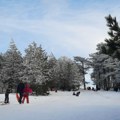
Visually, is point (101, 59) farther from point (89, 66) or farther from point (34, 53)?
point (34, 53)

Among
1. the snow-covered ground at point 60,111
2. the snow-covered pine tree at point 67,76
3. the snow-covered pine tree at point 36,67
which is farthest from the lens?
the snow-covered pine tree at point 67,76

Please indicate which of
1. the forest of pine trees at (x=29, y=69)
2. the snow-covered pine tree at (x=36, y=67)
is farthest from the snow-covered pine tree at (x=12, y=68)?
the snow-covered pine tree at (x=36, y=67)

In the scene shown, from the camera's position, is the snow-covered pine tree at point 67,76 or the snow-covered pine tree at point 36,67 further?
the snow-covered pine tree at point 67,76

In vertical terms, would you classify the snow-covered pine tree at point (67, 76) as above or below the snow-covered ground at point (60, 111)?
above

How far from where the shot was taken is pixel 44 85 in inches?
2466

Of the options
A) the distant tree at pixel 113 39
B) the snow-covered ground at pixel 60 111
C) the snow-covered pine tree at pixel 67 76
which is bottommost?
the snow-covered ground at pixel 60 111

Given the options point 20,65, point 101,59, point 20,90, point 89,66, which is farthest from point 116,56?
point 89,66

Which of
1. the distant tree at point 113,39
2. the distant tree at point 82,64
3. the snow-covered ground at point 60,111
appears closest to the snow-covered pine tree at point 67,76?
the distant tree at point 82,64

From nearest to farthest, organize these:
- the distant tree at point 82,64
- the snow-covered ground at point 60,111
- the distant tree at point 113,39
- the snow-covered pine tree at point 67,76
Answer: the snow-covered ground at point 60,111
the distant tree at point 113,39
the snow-covered pine tree at point 67,76
the distant tree at point 82,64

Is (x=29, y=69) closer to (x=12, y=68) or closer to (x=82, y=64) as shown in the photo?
(x=12, y=68)

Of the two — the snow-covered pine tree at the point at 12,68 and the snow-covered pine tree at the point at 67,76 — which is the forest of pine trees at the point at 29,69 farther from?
the snow-covered pine tree at the point at 67,76

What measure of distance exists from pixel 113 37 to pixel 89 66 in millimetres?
100618

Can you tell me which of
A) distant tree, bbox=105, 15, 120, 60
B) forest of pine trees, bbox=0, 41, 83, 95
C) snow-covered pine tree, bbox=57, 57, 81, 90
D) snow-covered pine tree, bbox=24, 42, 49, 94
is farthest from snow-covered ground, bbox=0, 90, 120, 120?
snow-covered pine tree, bbox=57, 57, 81, 90

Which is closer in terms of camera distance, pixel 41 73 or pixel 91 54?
pixel 41 73
